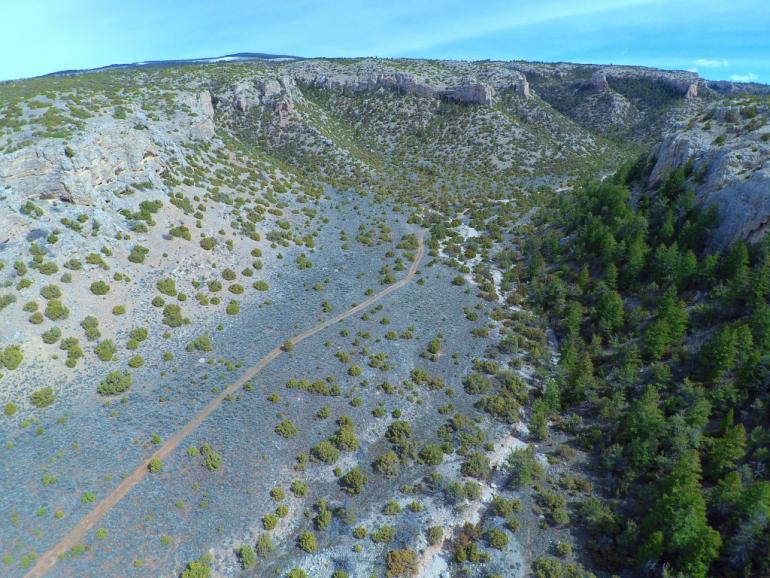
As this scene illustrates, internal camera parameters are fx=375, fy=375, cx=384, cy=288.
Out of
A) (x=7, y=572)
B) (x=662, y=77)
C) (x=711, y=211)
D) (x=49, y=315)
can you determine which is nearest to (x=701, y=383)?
(x=711, y=211)

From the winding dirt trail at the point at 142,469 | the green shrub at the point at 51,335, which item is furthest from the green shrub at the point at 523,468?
the green shrub at the point at 51,335

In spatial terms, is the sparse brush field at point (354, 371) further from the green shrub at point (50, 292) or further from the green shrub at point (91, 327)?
the green shrub at point (50, 292)

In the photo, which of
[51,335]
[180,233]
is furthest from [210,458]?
[180,233]

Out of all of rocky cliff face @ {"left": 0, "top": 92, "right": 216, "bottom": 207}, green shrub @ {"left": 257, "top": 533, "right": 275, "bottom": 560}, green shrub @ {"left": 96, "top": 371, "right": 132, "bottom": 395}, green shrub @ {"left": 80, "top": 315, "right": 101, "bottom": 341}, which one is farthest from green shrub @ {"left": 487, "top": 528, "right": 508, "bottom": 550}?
rocky cliff face @ {"left": 0, "top": 92, "right": 216, "bottom": 207}

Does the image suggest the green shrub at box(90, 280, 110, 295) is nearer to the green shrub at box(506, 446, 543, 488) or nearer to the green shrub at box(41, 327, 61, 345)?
the green shrub at box(41, 327, 61, 345)

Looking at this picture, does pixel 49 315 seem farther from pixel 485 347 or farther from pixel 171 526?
pixel 485 347
